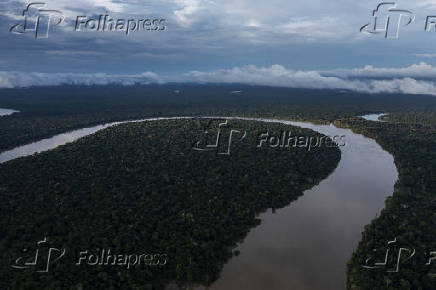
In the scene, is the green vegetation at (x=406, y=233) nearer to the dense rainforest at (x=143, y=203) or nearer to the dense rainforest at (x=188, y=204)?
the dense rainforest at (x=188, y=204)

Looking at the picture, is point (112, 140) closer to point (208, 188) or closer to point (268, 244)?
point (208, 188)

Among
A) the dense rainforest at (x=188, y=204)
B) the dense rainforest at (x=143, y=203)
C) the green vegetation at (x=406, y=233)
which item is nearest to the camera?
the green vegetation at (x=406, y=233)

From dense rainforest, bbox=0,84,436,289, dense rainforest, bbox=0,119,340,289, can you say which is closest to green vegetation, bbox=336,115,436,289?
dense rainforest, bbox=0,84,436,289

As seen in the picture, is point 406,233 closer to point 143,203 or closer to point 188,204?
point 188,204

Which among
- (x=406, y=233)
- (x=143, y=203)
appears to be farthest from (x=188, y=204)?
(x=406, y=233)

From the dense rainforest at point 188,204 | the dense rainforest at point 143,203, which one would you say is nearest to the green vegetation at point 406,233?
the dense rainforest at point 188,204

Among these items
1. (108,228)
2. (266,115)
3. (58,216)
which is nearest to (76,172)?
(58,216)
